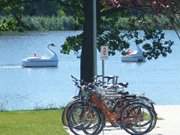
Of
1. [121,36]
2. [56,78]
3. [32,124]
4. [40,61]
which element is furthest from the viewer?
[40,61]

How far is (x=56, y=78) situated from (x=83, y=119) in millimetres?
28436

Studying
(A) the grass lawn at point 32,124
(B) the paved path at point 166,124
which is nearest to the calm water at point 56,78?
(B) the paved path at point 166,124

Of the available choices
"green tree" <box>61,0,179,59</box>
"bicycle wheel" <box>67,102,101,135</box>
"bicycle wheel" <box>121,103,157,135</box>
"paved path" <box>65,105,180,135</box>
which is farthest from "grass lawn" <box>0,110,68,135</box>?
"green tree" <box>61,0,179,59</box>

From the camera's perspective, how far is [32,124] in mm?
13031

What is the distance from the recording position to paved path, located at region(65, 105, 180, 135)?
11828 mm

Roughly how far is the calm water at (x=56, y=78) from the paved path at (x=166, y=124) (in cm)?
550

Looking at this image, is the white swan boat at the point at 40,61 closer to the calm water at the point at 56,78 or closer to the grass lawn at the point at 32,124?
the calm water at the point at 56,78

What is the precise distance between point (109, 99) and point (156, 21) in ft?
5.11

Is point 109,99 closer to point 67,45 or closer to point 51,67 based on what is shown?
point 67,45

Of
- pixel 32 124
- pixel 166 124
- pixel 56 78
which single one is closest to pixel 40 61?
pixel 56 78

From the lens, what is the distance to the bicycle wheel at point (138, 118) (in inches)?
448

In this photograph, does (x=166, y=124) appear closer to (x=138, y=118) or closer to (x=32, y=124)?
(x=138, y=118)

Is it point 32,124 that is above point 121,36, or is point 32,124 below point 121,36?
below

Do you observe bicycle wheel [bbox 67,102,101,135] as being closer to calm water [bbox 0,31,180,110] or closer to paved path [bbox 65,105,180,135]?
paved path [bbox 65,105,180,135]
